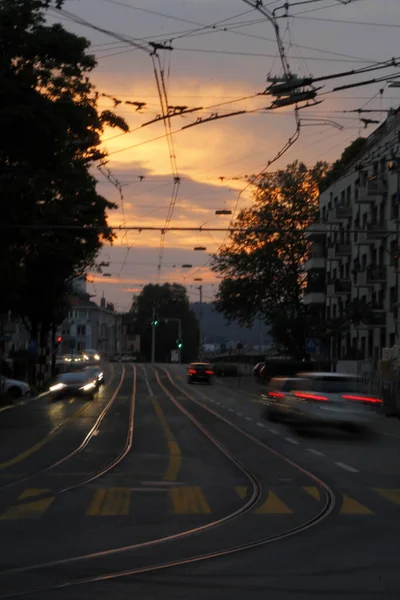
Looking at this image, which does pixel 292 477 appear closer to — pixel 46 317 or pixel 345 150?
pixel 46 317

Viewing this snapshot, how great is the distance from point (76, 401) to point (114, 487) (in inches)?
1354

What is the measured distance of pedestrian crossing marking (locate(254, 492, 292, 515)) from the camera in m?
12.8

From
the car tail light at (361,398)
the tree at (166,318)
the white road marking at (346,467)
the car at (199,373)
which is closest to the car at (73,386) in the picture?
the car at (199,373)

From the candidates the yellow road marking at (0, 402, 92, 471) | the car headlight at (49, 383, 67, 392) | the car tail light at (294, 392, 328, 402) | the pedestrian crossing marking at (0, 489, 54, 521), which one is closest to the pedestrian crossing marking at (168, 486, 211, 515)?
the pedestrian crossing marking at (0, 489, 54, 521)

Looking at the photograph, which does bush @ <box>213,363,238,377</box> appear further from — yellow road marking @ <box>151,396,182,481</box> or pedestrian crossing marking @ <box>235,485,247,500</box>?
pedestrian crossing marking @ <box>235,485,247,500</box>

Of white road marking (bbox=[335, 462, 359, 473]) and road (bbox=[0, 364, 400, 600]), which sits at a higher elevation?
white road marking (bbox=[335, 462, 359, 473])

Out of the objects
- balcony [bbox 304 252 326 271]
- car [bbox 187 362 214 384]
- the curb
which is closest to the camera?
the curb

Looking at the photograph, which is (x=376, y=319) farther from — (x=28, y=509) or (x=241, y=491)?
(x=28, y=509)

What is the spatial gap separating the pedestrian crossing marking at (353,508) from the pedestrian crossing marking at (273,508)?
2.35ft

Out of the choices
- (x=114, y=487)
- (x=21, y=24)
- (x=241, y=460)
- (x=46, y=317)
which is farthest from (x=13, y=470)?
(x=46, y=317)

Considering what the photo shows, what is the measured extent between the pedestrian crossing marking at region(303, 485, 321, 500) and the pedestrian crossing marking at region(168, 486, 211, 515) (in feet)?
5.09

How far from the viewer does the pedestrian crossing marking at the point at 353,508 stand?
12867 millimetres

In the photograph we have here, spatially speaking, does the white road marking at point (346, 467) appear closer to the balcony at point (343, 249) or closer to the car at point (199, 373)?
the car at point (199, 373)

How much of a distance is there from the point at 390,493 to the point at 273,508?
8.32 feet
